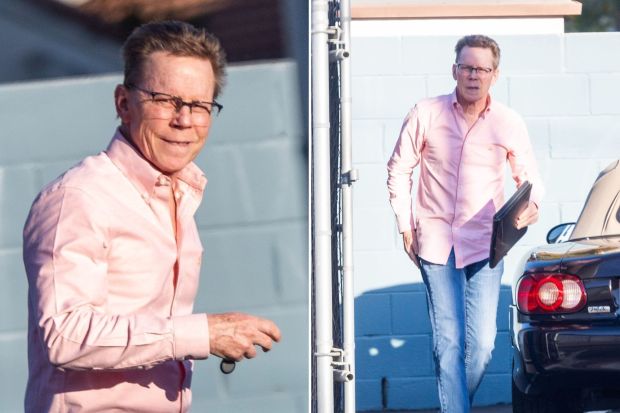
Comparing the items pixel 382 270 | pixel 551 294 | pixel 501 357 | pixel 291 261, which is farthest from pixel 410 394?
pixel 291 261

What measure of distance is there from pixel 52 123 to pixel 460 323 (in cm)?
255

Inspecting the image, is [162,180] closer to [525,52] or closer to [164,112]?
[164,112]

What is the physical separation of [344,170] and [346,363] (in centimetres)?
59

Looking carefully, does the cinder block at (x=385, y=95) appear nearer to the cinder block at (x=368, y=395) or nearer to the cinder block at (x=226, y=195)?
the cinder block at (x=368, y=395)

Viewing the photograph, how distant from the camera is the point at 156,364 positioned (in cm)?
252

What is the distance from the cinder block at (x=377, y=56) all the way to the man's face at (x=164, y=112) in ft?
16.0

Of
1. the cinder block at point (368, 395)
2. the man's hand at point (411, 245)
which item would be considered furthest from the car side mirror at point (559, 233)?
the cinder block at point (368, 395)

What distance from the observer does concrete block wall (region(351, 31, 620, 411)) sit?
7.60 meters

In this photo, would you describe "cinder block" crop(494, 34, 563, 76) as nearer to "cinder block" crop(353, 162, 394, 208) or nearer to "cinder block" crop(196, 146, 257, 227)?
"cinder block" crop(353, 162, 394, 208)

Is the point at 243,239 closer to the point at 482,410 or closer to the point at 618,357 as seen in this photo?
the point at 618,357

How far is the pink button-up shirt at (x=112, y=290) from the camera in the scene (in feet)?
7.97

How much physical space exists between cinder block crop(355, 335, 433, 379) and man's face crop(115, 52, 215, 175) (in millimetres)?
4982

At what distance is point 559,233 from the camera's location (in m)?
6.34

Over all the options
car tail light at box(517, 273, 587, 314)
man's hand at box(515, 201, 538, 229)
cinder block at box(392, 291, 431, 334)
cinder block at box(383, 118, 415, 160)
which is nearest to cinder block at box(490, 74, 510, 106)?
cinder block at box(383, 118, 415, 160)
